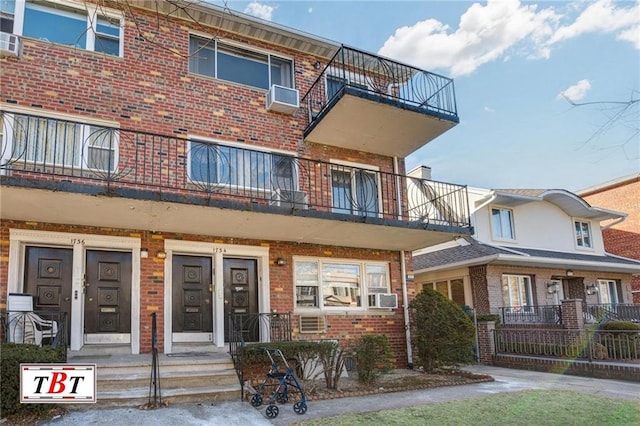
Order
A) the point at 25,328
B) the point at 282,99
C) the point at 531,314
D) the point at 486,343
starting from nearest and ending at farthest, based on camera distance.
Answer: the point at 25,328
the point at 282,99
the point at 486,343
the point at 531,314

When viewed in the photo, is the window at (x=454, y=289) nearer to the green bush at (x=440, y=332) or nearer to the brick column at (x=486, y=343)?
the brick column at (x=486, y=343)

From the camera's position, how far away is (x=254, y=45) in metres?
11.3

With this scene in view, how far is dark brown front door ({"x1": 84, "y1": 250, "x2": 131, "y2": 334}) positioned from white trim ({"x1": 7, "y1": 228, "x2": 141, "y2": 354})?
119mm

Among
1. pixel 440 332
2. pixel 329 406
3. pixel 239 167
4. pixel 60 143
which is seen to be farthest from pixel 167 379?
pixel 440 332

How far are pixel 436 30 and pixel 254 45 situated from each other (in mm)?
4456

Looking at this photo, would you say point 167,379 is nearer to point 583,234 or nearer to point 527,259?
point 527,259

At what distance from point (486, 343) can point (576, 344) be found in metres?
2.41

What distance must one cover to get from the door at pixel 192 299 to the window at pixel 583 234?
1618 cm

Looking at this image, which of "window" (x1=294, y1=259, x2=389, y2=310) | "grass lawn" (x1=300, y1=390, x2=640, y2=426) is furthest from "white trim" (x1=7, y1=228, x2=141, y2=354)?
"grass lawn" (x1=300, y1=390, x2=640, y2=426)

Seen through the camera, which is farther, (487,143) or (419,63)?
(419,63)

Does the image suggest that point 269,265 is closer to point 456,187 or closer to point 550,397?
point 456,187

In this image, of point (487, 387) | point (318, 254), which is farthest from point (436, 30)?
point (487, 387)

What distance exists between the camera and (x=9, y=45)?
8586 millimetres

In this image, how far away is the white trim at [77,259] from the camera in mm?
8203
